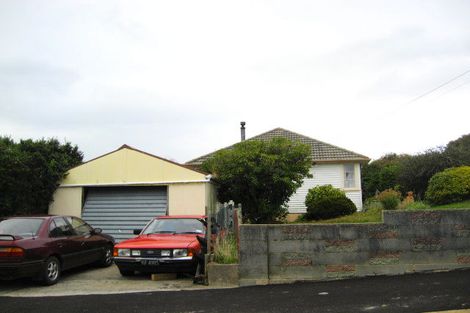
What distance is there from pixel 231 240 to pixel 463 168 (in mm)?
12201

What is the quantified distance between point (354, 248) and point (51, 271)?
632cm

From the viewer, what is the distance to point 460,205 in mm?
16609

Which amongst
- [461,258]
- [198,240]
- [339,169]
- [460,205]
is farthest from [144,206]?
[339,169]

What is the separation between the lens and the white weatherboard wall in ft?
85.4

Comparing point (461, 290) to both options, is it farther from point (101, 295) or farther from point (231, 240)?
point (101, 295)

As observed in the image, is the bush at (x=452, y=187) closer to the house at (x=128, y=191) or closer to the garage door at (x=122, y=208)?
the house at (x=128, y=191)

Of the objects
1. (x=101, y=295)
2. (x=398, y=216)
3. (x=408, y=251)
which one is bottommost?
(x=101, y=295)

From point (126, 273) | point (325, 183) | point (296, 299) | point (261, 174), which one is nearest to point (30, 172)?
point (126, 273)

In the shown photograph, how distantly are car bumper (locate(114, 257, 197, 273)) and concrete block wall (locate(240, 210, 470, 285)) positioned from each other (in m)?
1.16

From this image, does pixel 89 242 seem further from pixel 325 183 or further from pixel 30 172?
pixel 325 183

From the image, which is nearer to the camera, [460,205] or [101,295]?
[101,295]

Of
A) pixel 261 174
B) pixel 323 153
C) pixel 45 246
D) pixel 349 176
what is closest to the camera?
pixel 45 246

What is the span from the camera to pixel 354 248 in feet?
30.6

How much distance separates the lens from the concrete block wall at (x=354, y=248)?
9.25 meters
